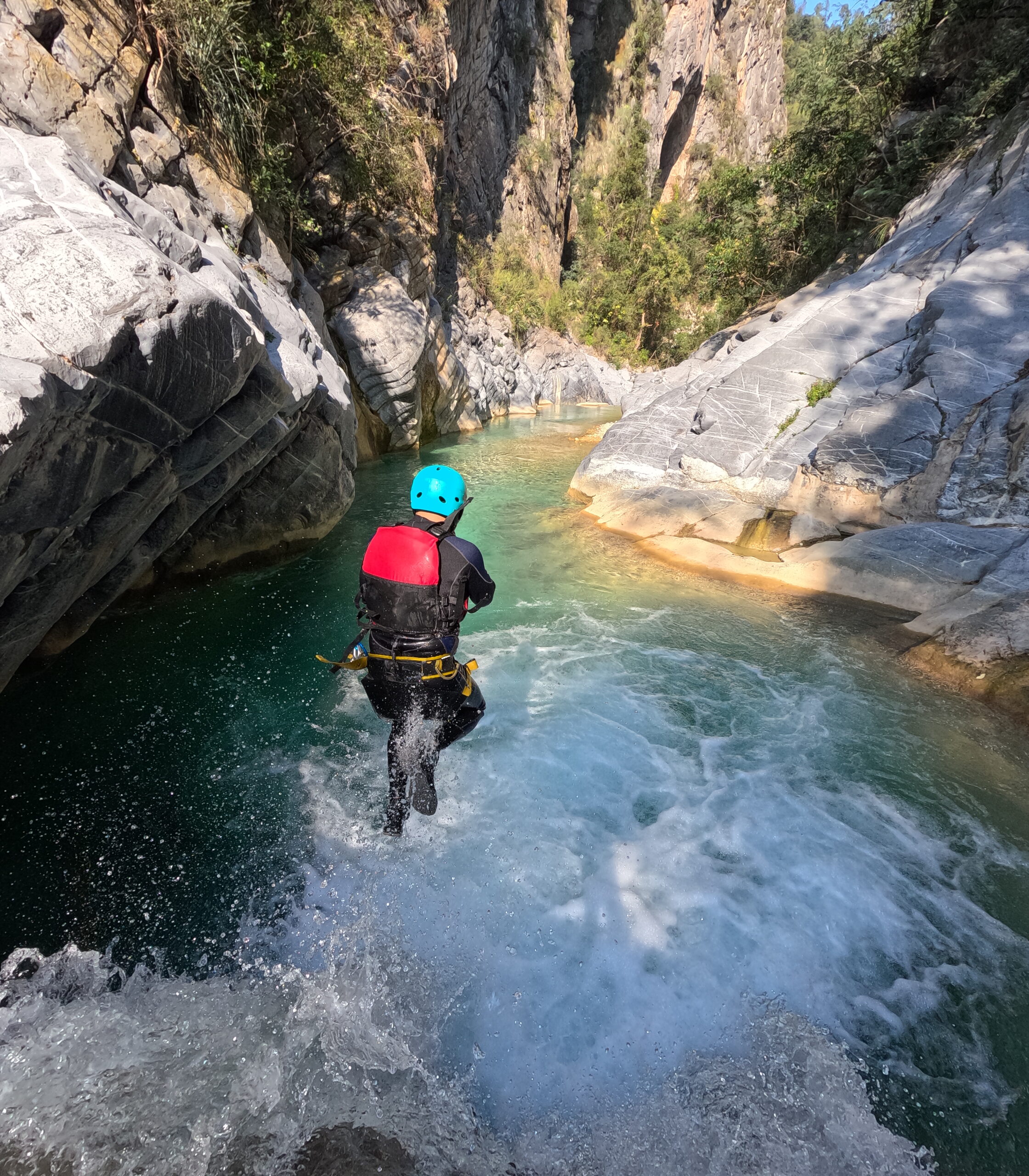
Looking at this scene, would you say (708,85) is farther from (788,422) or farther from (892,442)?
(892,442)

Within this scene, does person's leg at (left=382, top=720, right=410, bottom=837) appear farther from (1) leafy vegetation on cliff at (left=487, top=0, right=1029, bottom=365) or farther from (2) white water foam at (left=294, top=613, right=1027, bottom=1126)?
(1) leafy vegetation on cliff at (left=487, top=0, right=1029, bottom=365)

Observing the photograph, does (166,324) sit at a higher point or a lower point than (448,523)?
higher

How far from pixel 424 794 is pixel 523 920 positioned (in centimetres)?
85

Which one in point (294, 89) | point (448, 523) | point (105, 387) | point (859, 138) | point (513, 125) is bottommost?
point (448, 523)

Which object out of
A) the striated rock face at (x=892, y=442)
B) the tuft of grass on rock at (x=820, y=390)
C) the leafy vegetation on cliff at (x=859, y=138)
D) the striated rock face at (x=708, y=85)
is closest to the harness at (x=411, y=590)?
the striated rock face at (x=892, y=442)

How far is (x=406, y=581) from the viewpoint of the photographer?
3.01m

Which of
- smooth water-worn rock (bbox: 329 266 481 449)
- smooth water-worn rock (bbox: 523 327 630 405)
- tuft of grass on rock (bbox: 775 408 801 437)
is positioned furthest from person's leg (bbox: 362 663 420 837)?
smooth water-worn rock (bbox: 523 327 630 405)

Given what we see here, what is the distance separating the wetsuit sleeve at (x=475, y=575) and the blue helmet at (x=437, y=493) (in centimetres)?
17

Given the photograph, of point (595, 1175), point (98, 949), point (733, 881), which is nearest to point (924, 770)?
point (733, 881)

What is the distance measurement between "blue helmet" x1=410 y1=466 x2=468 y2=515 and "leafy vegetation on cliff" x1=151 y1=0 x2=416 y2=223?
24.2 ft

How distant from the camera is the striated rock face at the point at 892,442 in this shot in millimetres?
6414

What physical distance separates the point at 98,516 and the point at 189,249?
2295 mm

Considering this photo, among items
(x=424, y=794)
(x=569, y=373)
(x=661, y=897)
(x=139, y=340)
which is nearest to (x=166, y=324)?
(x=139, y=340)

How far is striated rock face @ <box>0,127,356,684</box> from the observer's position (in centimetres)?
279
